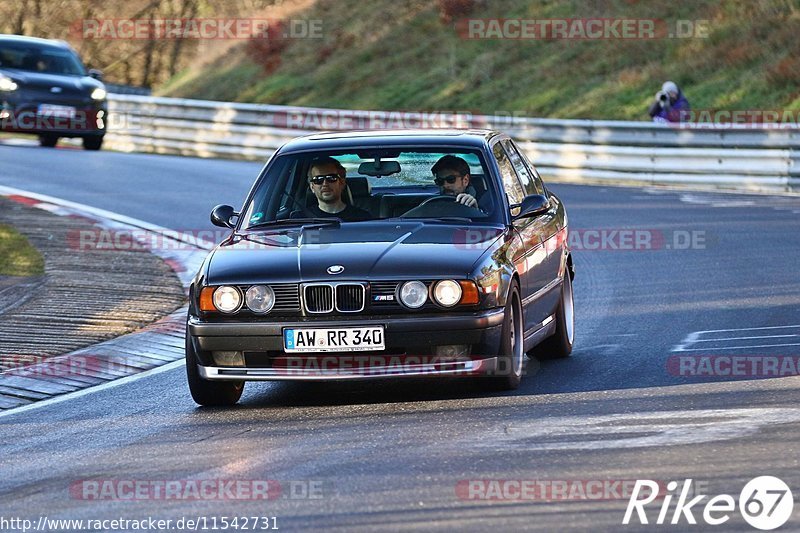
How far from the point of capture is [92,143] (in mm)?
29594

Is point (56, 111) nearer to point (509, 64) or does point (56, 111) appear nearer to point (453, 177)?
point (509, 64)

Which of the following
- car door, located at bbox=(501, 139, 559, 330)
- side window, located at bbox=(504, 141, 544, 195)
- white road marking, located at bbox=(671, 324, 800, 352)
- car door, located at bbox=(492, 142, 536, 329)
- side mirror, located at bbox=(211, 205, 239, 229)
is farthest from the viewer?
side window, located at bbox=(504, 141, 544, 195)

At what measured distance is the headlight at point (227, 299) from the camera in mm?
8438

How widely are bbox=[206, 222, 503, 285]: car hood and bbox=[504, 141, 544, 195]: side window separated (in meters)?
1.33

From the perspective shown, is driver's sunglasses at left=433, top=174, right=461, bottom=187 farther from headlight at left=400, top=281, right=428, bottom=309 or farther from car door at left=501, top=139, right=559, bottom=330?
headlight at left=400, top=281, right=428, bottom=309

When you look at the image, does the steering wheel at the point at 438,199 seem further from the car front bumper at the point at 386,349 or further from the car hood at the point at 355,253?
the car front bumper at the point at 386,349

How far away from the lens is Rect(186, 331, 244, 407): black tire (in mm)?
8609

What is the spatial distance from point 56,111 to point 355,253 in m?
20.4

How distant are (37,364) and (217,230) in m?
7.73

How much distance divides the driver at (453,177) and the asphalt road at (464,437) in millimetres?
1155

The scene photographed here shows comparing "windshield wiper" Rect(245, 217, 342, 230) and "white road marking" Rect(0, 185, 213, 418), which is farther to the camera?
"white road marking" Rect(0, 185, 213, 418)

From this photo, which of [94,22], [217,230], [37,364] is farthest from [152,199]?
[94,22]

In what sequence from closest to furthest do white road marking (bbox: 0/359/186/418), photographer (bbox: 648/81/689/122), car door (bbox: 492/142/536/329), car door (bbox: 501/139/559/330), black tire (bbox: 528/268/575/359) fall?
car door (bbox: 492/142/536/329), white road marking (bbox: 0/359/186/418), car door (bbox: 501/139/559/330), black tire (bbox: 528/268/575/359), photographer (bbox: 648/81/689/122)

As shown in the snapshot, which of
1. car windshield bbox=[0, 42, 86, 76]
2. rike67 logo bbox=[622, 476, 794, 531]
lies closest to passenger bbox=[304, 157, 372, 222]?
rike67 logo bbox=[622, 476, 794, 531]
